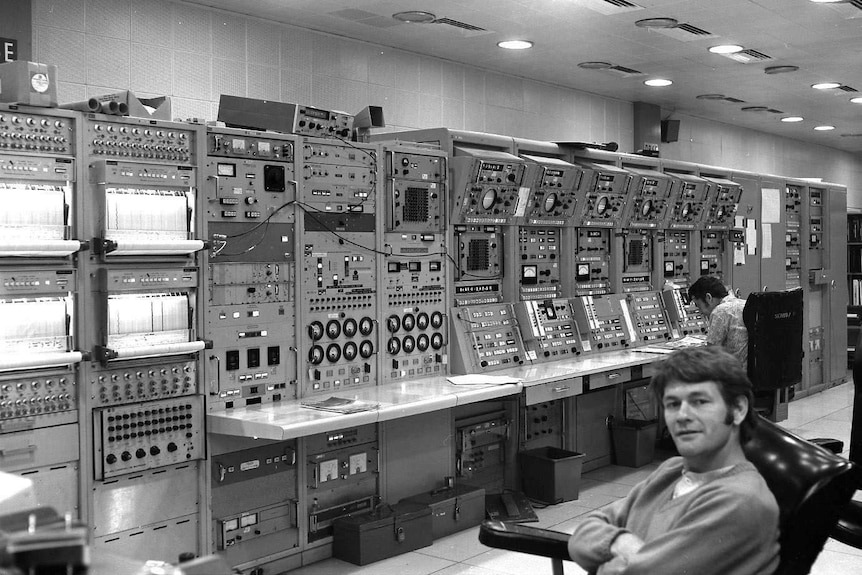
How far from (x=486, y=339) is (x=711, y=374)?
3684 mm

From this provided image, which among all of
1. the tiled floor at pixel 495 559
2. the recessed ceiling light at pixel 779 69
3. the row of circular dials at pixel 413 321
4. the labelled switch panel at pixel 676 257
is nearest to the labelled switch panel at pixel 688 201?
the labelled switch panel at pixel 676 257

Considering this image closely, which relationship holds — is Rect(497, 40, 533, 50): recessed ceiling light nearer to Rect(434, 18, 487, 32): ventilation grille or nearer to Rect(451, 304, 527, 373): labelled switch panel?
Rect(434, 18, 487, 32): ventilation grille

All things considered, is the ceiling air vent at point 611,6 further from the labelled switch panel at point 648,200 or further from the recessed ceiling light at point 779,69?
the recessed ceiling light at point 779,69

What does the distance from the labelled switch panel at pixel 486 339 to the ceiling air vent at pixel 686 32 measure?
2.67 metres

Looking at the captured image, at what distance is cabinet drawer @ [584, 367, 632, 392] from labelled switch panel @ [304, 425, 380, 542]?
1567mm

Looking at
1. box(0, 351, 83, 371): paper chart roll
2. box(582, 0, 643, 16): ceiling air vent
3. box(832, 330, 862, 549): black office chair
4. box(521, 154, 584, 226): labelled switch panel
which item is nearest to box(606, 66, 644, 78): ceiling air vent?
box(582, 0, 643, 16): ceiling air vent

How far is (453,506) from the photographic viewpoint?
5.41 metres

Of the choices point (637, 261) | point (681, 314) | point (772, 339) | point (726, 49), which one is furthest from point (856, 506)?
point (726, 49)

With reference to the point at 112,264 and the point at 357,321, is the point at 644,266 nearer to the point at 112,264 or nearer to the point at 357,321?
the point at 357,321

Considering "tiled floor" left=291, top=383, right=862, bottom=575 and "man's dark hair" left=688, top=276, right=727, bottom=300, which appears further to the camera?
"man's dark hair" left=688, top=276, right=727, bottom=300

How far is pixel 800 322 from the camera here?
6.27 m

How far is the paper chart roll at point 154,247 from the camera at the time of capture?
4.10m

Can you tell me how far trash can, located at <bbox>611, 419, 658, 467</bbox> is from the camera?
7078 millimetres

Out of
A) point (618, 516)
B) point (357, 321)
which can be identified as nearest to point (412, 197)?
point (357, 321)
